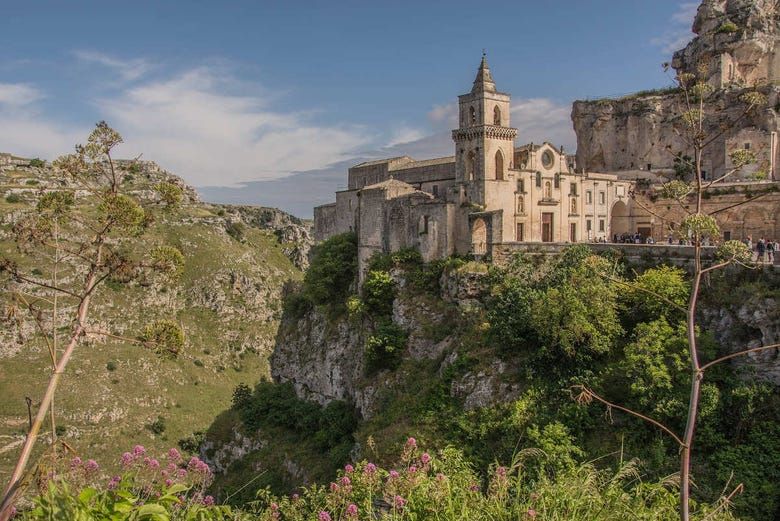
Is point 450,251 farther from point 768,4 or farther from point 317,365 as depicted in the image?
Answer: point 768,4

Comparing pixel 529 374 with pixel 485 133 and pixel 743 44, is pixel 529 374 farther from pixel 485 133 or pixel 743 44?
pixel 743 44

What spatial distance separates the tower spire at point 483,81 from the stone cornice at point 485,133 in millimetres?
2296

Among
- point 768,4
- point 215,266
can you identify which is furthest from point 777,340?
point 215,266

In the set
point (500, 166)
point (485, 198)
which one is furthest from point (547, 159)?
point (485, 198)

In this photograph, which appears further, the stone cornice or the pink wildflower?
the stone cornice

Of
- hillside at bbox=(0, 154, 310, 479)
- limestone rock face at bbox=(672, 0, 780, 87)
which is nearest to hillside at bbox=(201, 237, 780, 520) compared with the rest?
hillside at bbox=(0, 154, 310, 479)

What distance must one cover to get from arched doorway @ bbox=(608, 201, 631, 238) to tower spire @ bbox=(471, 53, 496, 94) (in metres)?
14.6

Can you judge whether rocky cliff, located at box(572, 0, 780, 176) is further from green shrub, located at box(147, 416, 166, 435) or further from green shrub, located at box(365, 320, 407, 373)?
green shrub, located at box(147, 416, 166, 435)

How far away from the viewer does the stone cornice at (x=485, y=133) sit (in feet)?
117

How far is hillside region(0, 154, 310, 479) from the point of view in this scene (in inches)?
2238

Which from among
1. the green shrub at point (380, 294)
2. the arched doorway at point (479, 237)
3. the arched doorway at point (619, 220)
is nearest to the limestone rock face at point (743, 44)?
the arched doorway at point (619, 220)

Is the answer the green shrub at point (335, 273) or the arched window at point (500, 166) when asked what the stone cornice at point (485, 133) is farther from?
the green shrub at point (335, 273)

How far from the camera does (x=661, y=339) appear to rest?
73.2ft

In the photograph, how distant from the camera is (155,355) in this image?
64125 millimetres
